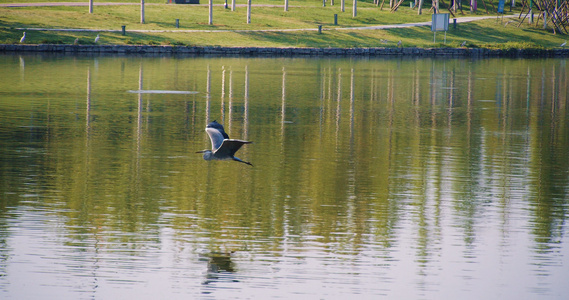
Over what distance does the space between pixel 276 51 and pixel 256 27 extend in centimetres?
709

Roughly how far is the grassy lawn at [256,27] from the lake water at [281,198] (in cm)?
2477

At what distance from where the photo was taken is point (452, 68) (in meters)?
48.4

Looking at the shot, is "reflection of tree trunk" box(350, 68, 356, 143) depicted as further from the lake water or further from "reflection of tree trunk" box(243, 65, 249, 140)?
"reflection of tree trunk" box(243, 65, 249, 140)

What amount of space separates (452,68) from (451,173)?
31498mm

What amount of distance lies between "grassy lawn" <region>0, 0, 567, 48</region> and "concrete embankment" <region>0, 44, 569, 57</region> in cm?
121

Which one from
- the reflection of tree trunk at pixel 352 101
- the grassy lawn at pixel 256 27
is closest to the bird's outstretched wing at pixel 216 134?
the reflection of tree trunk at pixel 352 101

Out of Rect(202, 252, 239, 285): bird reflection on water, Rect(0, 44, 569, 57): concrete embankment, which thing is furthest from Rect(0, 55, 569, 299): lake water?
Rect(0, 44, 569, 57): concrete embankment

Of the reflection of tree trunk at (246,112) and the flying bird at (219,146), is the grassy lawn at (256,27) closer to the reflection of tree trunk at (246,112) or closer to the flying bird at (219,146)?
the reflection of tree trunk at (246,112)

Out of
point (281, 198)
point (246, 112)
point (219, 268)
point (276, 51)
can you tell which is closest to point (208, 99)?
point (246, 112)

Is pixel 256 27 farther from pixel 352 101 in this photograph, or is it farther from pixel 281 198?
pixel 281 198

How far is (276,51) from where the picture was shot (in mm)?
55344

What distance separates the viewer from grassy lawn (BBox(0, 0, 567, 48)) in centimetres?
5569

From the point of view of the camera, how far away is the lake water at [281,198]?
11.1 metres

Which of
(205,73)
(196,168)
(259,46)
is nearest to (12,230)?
(196,168)
